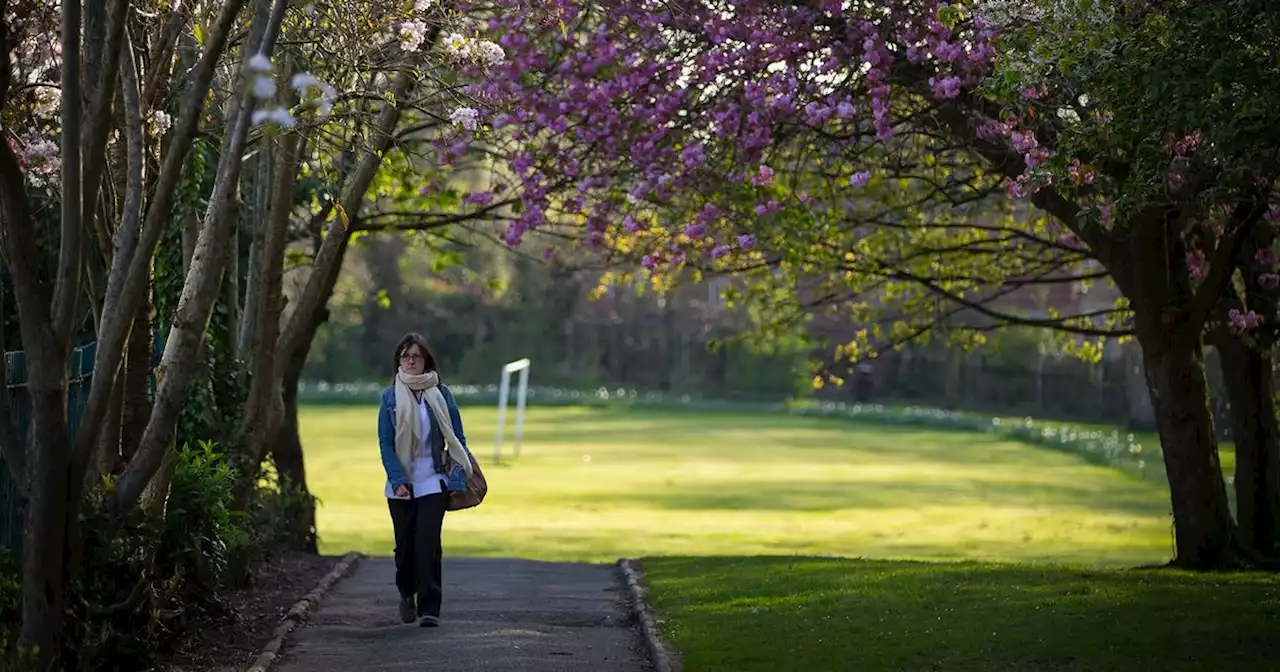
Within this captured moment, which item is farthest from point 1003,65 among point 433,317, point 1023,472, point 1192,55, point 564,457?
point 433,317

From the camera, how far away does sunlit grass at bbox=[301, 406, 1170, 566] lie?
23156mm

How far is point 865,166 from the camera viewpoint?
49.0 ft

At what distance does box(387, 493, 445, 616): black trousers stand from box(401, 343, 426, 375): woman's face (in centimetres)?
74

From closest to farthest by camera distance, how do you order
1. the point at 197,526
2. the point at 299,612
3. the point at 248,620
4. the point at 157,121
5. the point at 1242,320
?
the point at 157,121 → the point at 197,526 → the point at 248,620 → the point at 299,612 → the point at 1242,320

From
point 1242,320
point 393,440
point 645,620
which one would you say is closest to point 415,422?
point 393,440

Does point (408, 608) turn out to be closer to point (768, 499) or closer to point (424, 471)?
point (424, 471)

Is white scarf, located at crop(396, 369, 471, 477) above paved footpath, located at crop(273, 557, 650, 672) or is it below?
above

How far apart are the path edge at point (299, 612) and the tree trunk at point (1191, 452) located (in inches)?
263

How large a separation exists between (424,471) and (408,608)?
922 mm

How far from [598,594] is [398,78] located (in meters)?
3.94

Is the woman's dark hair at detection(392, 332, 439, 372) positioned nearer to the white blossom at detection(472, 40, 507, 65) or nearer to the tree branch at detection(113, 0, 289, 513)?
the white blossom at detection(472, 40, 507, 65)

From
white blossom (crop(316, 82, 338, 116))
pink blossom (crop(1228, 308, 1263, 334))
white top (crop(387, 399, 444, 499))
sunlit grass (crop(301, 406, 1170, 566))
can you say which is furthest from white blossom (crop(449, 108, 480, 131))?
sunlit grass (crop(301, 406, 1170, 566))

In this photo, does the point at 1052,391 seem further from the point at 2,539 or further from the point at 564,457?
the point at 2,539

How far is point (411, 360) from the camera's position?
1100cm
